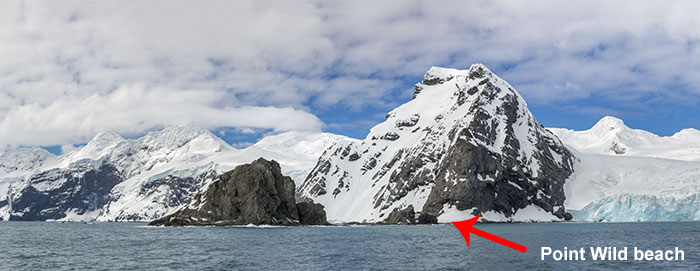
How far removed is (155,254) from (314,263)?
2663cm

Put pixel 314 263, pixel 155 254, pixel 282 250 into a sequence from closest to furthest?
pixel 314 263, pixel 155 254, pixel 282 250

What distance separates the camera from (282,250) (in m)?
88.3

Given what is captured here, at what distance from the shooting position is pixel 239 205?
189000 millimetres

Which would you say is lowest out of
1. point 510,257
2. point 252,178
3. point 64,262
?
point 64,262

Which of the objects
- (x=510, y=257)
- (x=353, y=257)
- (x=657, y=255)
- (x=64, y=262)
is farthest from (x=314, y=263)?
(x=657, y=255)

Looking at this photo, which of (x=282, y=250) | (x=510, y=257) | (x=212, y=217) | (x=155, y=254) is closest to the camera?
(x=510, y=257)

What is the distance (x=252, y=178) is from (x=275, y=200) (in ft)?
39.1

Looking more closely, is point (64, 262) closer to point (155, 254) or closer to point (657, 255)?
point (155, 254)

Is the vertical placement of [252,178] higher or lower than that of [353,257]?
higher

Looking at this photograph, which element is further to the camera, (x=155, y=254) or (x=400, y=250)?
(x=400, y=250)

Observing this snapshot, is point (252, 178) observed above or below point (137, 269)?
above

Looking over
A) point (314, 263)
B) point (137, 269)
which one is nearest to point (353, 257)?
point (314, 263)

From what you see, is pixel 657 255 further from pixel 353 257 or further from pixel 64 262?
pixel 64 262

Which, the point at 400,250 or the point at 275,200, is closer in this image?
the point at 400,250
